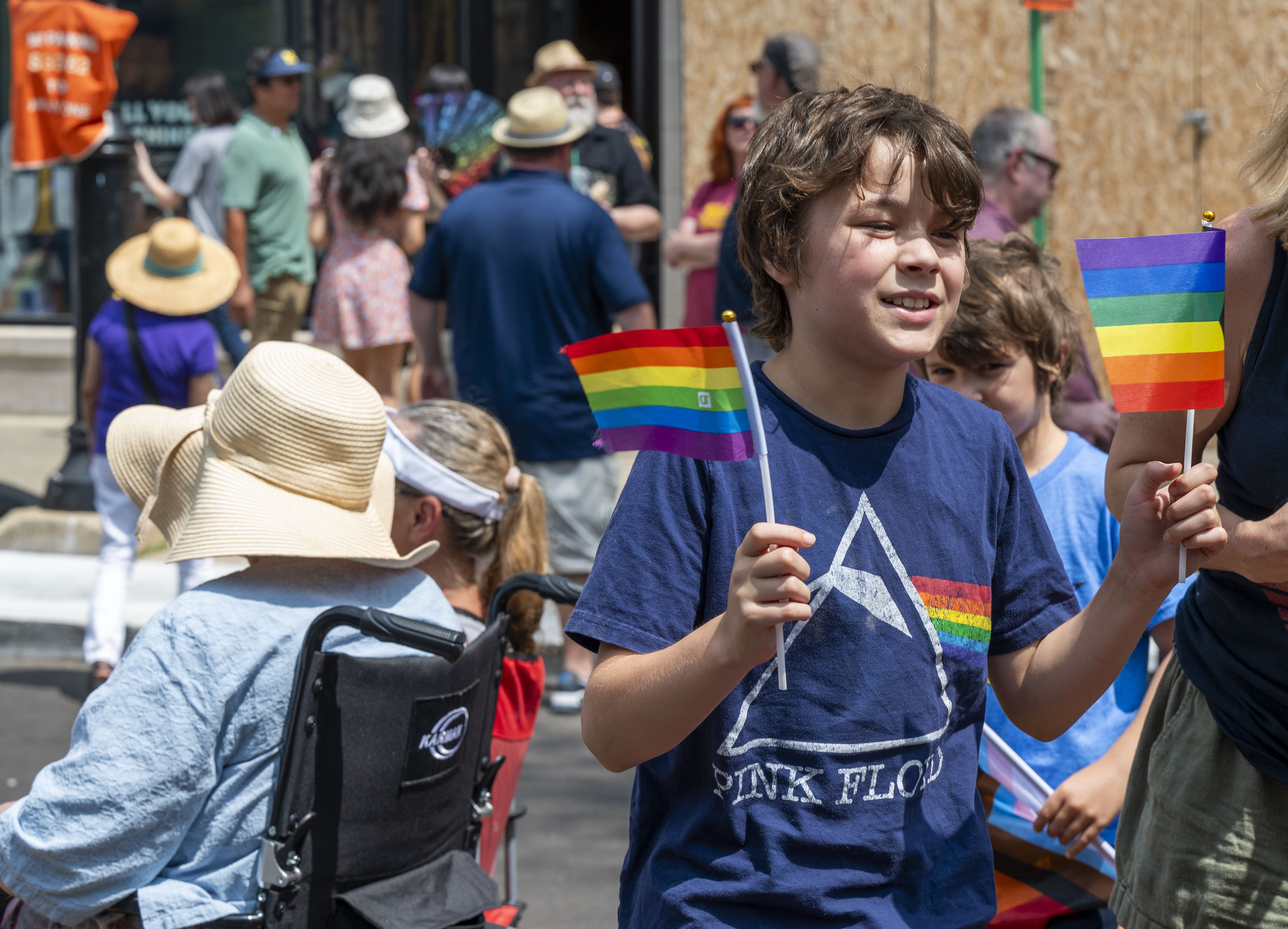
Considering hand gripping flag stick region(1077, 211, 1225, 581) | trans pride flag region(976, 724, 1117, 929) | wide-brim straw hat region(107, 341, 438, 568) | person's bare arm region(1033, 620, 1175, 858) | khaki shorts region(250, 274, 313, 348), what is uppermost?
hand gripping flag stick region(1077, 211, 1225, 581)

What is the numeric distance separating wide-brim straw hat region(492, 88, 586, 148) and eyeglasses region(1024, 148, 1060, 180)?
1938 millimetres

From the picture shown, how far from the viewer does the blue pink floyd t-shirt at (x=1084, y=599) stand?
8.92ft

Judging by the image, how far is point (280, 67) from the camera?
9078 mm

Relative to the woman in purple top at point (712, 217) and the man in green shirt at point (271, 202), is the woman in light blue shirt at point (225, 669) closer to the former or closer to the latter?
the woman in purple top at point (712, 217)

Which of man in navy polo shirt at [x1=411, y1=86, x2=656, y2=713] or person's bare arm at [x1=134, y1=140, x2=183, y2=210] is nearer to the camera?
man in navy polo shirt at [x1=411, y1=86, x2=656, y2=713]

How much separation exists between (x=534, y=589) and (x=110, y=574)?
3980 mm

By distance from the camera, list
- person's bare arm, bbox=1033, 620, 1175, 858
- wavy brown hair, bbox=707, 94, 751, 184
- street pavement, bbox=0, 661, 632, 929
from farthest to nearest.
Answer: wavy brown hair, bbox=707, 94, 751, 184 → street pavement, bbox=0, 661, 632, 929 → person's bare arm, bbox=1033, 620, 1175, 858

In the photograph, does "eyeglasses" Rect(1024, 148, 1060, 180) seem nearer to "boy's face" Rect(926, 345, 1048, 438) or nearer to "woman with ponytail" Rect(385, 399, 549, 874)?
"boy's face" Rect(926, 345, 1048, 438)

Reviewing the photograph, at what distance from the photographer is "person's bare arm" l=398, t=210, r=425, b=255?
8.63 metres

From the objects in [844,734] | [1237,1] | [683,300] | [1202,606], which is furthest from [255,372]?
[1237,1]

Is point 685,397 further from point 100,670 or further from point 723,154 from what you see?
point 723,154

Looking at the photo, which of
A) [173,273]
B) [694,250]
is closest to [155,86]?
[173,273]

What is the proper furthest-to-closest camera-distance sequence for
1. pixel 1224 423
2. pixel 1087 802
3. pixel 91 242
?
pixel 91 242
pixel 1087 802
pixel 1224 423

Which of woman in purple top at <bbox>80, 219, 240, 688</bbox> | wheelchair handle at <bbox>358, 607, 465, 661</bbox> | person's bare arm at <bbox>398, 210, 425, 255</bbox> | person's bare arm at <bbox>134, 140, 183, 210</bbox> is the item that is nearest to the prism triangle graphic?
wheelchair handle at <bbox>358, 607, 465, 661</bbox>
